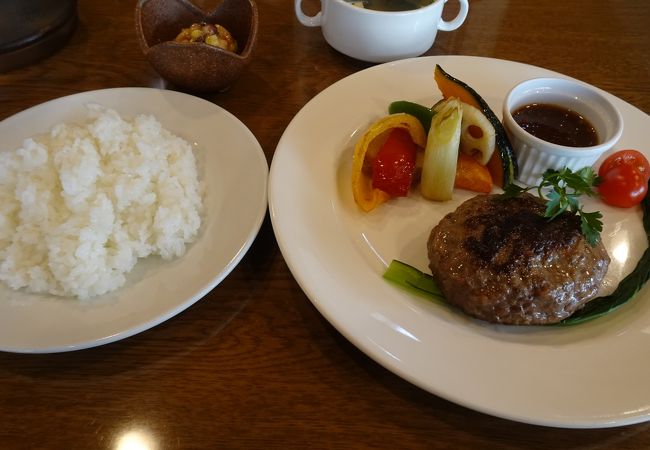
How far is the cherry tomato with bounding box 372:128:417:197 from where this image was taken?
5.87 feet

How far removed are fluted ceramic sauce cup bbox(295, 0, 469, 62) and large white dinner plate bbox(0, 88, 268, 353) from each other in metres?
0.80

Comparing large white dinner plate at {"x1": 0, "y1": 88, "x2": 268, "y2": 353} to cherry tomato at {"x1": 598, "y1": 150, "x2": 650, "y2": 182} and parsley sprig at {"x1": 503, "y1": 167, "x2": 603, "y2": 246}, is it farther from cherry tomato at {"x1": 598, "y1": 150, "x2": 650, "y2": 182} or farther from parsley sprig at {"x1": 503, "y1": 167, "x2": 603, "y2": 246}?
cherry tomato at {"x1": 598, "y1": 150, "x2": 650, "y2": 182}

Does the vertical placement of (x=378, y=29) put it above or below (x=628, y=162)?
above

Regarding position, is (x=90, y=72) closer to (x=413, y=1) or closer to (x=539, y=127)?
(x=413, y=1)

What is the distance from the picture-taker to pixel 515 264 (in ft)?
4.71

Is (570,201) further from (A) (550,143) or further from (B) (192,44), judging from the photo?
(B) (192,44)

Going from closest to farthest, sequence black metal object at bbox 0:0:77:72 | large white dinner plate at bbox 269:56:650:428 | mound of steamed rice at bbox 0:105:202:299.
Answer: large white dinner plate at bbox 269:56:650:428, mound of steamed rice at bbox 0:105:202:299, black metal object at bbox 0:0:77:72

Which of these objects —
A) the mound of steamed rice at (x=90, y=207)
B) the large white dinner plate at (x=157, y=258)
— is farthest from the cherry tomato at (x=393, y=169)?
the mound of steamed rice at (x=90, y=207)

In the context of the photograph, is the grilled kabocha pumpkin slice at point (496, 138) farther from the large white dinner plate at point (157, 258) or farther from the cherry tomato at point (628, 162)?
the large white dinner plate at point (157, 258)

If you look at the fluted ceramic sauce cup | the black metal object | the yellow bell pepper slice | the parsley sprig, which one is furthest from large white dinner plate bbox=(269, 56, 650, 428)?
the black metal object

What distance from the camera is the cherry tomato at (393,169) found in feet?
5.87

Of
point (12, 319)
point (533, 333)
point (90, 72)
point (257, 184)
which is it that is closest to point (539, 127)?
point (533, 333)

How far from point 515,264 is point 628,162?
2.72 feet

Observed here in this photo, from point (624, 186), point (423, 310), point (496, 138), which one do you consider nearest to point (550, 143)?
point (496, 138)
